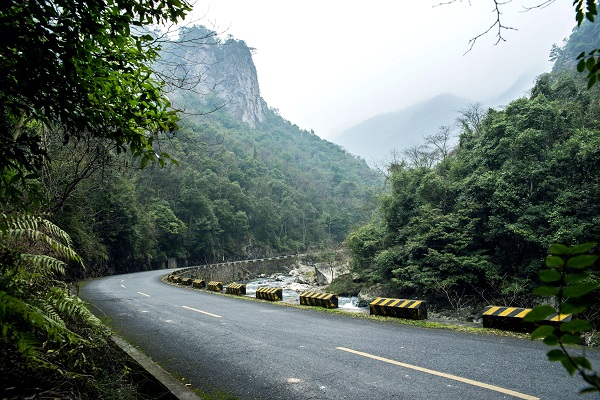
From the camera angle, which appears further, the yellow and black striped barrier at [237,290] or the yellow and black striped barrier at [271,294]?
the yellow and black striped barrier at [237,290]

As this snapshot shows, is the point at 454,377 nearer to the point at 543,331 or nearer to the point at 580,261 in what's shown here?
the point at 543,331

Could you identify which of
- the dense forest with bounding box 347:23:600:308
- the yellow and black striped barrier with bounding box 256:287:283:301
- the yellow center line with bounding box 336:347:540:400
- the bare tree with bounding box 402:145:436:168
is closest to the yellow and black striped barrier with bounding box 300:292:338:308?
the yellow and black striped barrier with bounding box 256:287:283:301

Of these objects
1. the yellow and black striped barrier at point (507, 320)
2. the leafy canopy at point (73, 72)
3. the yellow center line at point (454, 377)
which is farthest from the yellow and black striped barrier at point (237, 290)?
the leafy canopy at point (73, 72)

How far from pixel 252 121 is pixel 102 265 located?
10328cm

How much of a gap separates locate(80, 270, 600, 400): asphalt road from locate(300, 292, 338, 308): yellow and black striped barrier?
1690mm

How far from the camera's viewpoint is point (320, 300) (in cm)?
1155

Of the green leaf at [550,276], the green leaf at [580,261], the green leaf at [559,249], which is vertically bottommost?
the green leaf at [550,276]

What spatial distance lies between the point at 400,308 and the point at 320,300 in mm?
3175

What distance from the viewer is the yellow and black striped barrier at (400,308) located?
8.62 meters

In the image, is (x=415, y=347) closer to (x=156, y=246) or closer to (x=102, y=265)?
(x=102, y=265)

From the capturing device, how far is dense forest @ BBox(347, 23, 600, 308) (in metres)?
15.0

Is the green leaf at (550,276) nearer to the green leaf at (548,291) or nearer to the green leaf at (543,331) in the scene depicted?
the green leaf at (548,291)

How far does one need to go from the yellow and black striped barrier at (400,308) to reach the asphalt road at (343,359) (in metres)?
0.74

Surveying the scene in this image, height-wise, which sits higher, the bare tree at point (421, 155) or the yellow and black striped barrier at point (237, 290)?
the bare tree at point (421, 155)
